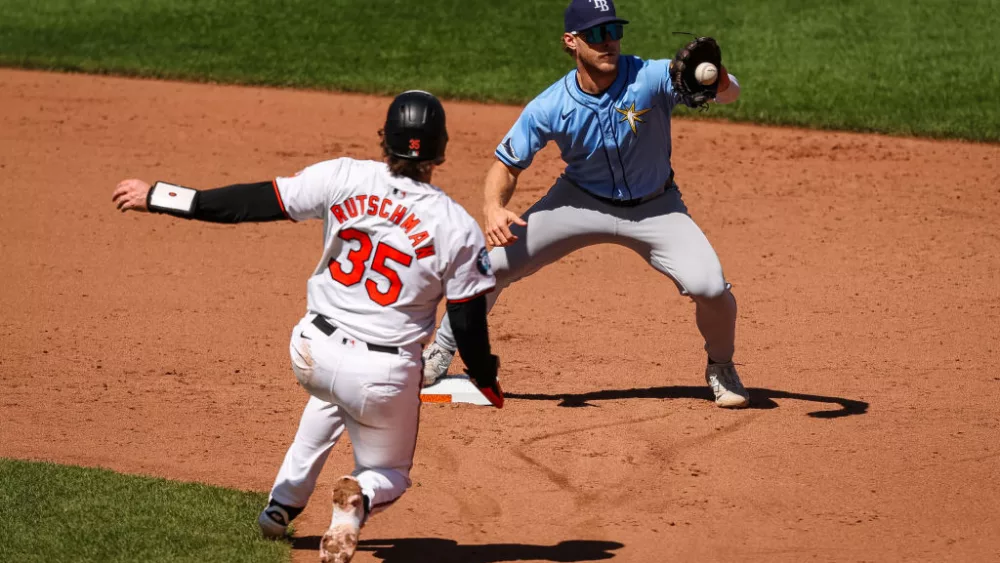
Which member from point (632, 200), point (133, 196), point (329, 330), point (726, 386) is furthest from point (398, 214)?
point (726, 386)

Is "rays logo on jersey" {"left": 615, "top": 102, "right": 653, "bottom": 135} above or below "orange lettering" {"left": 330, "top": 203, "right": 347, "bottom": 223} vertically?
above

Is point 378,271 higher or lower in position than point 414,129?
lower

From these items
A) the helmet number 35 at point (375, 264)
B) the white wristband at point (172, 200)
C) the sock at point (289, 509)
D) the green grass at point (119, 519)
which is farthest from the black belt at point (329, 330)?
the green grass at point (119, 519)

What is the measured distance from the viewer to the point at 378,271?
4426mm

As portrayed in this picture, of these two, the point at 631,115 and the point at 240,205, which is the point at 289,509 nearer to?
the point at 240,205

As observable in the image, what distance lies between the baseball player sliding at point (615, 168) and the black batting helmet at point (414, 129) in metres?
1.63

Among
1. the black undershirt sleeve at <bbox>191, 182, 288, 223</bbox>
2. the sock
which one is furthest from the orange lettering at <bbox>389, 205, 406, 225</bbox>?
the sock

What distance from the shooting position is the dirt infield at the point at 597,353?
5484 mm

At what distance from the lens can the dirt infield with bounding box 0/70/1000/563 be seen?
548cm

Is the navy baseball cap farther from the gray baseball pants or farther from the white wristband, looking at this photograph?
the white wristband

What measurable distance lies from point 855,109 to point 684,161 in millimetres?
2288

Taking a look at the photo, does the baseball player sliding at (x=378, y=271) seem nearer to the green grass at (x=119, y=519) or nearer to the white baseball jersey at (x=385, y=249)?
the white baseball jersey at (x=385, y=249)

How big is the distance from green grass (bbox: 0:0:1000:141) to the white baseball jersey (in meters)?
8.43

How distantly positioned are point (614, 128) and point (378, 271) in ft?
7.53
